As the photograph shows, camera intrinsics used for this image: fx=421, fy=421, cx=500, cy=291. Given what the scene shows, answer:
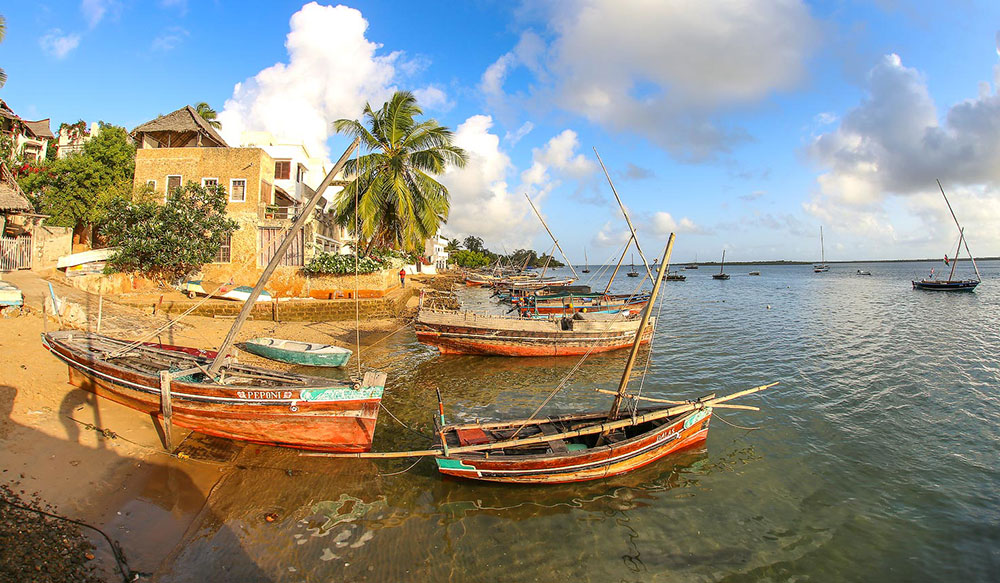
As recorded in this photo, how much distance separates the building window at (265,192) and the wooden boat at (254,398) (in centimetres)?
1705

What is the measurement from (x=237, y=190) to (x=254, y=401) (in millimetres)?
20752

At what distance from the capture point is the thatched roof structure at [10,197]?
20203 millimetres

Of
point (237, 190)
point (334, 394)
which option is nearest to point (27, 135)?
point (237, 190)

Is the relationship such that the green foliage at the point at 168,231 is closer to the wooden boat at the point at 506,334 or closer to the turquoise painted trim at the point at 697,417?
the wooden boat at the point at 506,334

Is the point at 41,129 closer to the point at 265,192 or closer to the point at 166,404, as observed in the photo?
the point at 265,192

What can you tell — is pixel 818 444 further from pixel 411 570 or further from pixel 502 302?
pixel 502 302

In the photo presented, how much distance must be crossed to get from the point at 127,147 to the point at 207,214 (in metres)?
11.7

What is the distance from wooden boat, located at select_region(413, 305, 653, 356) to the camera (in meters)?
17.4

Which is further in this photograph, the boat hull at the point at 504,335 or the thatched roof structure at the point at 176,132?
the thatched roof structure at the point at 176,132

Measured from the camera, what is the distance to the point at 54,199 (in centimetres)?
2572

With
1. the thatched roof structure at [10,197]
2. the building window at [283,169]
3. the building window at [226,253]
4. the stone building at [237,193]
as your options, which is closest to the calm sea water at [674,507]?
the stone building at [237,193]

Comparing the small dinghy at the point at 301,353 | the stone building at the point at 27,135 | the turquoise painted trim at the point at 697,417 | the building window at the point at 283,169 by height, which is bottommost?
→ the small dinghy at the point at 301,353

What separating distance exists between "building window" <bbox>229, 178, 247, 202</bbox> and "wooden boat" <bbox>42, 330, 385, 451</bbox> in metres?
16.8

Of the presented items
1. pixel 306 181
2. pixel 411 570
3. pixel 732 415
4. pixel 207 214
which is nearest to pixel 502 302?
pixel 306 181
